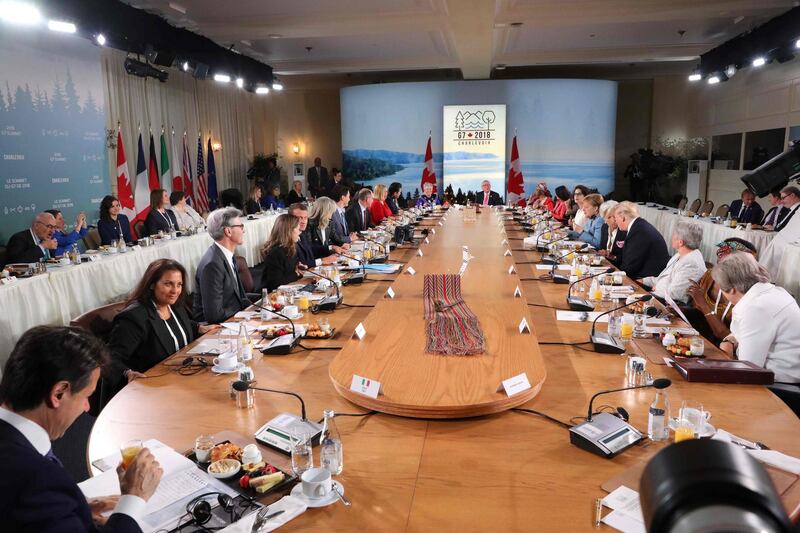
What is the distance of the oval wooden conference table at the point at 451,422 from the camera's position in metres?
1.59

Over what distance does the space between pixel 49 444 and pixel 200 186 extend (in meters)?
10.6

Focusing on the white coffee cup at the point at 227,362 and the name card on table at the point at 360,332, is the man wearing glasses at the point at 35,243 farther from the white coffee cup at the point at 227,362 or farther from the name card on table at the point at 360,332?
the name card on table at the point at 360,332

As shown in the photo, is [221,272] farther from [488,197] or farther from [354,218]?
A: [488,197]

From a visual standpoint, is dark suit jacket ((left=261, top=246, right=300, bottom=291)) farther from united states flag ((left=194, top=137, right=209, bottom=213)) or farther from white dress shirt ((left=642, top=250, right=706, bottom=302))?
united states flag ((left=194, top=137, right=209, bottom=213))

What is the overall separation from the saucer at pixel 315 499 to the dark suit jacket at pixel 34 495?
522mm

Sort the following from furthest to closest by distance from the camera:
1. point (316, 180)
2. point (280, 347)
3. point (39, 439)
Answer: point (316, 180), point (280, 347), point (39, 439)

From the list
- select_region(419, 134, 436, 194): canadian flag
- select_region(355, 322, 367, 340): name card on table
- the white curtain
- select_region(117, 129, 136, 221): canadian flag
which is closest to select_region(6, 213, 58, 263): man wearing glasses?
select_region(117, 129, 136, 221): canadian flag

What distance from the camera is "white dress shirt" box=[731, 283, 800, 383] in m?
2.72

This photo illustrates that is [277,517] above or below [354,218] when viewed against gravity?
below

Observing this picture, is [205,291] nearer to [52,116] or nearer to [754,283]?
[754,283]

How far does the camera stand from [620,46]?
36.8 ft

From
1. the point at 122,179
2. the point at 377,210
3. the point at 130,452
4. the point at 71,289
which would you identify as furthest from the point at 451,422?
the point at 122,179

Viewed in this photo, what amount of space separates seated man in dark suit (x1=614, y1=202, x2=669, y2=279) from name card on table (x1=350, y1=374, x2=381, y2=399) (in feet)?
13.0

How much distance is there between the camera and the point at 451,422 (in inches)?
82.0
